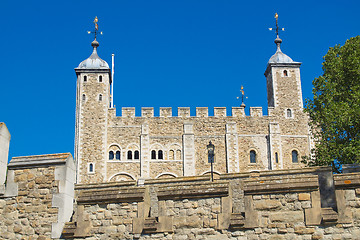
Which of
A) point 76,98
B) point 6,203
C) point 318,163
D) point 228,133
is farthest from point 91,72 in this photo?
point 6,203

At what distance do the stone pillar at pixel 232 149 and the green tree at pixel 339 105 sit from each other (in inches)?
595

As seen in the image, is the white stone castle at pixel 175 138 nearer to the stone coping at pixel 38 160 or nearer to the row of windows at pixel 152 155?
the row of windows at pixel 152 155

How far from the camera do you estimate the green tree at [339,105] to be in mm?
23797

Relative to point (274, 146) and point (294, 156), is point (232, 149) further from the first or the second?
point (294, 156)

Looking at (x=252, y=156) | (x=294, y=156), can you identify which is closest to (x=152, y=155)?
(x=252, y=156)

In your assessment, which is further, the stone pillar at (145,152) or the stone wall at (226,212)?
the stone pillar at (145,152)

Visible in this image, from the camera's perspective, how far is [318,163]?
24.4 meters

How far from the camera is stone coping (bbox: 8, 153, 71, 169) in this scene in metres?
9.88

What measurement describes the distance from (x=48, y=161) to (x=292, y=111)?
116 ft

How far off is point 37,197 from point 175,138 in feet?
106

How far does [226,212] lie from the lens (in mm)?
9148

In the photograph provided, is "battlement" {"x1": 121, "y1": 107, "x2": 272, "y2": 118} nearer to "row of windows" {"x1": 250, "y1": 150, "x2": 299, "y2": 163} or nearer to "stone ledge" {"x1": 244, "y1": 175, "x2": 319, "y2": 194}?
"row of windows" {"x1": 250, "y1": 150, "x2": 299, "y2": 163}

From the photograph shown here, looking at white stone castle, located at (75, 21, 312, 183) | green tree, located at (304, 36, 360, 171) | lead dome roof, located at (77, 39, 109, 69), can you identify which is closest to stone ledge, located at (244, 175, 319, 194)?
green tree, located at (304, 36, 360, 171)

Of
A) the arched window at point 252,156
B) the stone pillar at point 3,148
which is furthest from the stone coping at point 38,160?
the arched window at point 252,156
